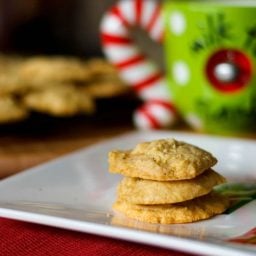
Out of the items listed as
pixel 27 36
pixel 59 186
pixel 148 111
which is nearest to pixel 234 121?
pixel 148 111

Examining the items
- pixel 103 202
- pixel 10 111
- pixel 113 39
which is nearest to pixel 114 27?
pixel 113 39

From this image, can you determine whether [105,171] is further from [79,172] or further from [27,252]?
[27,252]

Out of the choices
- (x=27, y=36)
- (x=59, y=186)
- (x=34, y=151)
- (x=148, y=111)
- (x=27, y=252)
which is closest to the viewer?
(x=27, y=252)

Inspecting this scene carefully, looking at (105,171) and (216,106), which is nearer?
(105,171)

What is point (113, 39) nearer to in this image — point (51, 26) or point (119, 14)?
point (119, 14)

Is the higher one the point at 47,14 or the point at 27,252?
the point at 47,14
